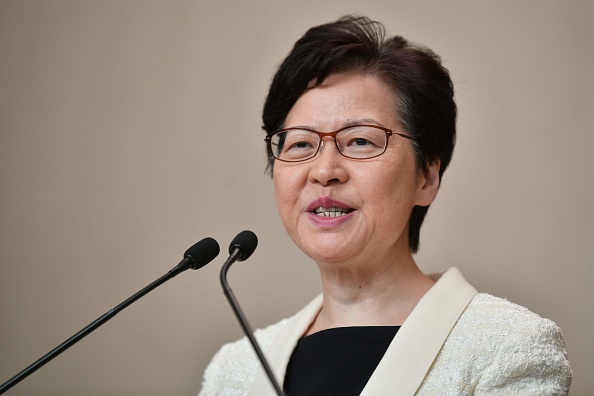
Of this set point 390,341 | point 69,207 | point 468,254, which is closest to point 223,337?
point 69,207

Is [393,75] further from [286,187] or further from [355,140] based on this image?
[286,187]

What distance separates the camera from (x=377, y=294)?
1855 mm

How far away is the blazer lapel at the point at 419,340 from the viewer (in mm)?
1638

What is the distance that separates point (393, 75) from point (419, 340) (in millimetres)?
606

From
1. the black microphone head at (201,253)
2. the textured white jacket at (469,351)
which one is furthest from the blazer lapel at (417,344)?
the black microphone head at (201,253)

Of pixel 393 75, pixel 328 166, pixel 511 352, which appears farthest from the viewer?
pixel 393 75

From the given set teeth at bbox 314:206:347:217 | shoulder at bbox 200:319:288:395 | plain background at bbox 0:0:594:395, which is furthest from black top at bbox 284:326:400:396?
plain background at bbox 0:0:594:395

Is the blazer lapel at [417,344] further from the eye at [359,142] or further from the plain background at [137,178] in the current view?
the plain background at [137,178]

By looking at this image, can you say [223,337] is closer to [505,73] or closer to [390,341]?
[390,341]

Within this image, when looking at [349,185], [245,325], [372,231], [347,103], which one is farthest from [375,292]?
[245,325]

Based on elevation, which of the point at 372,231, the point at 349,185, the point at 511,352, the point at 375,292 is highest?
the point at 349,185

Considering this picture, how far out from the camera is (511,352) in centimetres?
161

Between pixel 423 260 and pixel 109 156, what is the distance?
1.09 metres

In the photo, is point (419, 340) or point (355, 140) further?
point (355, 140)
